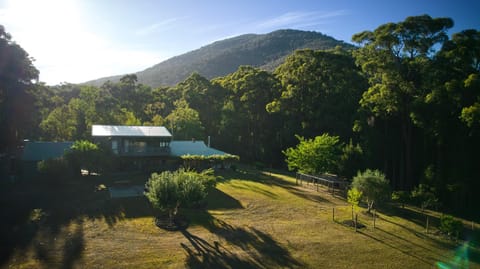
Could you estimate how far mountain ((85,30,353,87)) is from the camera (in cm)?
13775

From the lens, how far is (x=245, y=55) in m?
148

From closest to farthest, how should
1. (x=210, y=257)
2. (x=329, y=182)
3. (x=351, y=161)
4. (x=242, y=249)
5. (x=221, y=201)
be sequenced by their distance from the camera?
(x=210, y=257)
(x=242, y=249)
(x=221, y=201)
(x=329, y=182)
(x=351, y=161)

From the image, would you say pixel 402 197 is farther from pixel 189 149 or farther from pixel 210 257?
pixel 189 149

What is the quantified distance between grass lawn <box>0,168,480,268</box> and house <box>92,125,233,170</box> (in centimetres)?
814

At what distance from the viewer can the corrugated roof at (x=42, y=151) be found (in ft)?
101

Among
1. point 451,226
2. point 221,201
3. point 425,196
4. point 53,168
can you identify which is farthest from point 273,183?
point 53,168

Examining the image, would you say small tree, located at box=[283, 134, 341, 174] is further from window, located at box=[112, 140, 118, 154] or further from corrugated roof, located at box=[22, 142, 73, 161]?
corrugated roof, located at box=[22, 142, 73, 161]

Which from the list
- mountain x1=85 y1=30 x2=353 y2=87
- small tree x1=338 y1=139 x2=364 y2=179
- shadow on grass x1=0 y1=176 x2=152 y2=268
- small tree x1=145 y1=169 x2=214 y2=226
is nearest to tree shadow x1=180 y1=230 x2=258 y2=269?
small tree x1=145 y1=169 x2=214 y2=226

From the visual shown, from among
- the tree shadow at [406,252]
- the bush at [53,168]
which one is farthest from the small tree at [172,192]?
the bush at [53,168]

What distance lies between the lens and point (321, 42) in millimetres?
144375

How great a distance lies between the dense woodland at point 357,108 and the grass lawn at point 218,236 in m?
7.36

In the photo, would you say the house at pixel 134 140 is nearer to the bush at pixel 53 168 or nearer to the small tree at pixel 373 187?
the bush at pixel 53 168

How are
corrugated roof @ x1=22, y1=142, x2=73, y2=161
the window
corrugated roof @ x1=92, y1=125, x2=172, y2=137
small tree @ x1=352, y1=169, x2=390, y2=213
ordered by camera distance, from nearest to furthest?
small tree @ x1=352, y1=169, x2=390, y2=213
corrugated roof @ x1=22, y1=142, x2=73, y2=161
the window
corrugated roof @ x1=92, y1=125, x2=172, y2=137

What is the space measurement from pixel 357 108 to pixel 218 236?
1135 inches
